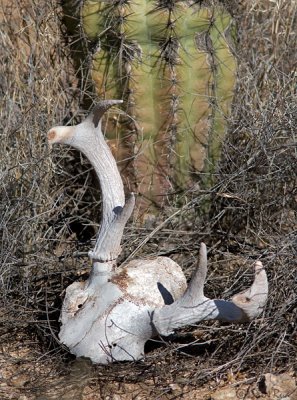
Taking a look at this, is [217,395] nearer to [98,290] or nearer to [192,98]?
[98,290]

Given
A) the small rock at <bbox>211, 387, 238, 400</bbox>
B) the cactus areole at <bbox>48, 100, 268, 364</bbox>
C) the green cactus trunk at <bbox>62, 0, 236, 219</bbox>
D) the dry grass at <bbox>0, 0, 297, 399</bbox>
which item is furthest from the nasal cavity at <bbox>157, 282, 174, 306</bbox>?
the green cactus trunk at <bbox>62, 0, 236, 219</bbox>

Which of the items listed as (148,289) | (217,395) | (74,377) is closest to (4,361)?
(74,377)

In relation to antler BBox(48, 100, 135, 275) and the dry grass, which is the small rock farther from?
antler BBox(48, 100, 135, 275)

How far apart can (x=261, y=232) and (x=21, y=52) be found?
1436 mm

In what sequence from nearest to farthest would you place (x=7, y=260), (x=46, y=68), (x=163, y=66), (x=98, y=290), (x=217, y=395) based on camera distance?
1. (x=217, y=395)
2. (x=98, y=290)
3. (x=7, y=260)
4. (x=163, y=66)
5. (x=46, y=68)

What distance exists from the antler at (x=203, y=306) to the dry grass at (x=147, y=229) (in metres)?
0.12

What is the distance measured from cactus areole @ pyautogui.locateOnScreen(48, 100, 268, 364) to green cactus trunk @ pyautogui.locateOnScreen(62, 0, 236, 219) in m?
0.56

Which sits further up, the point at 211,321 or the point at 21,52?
the point at 21,52

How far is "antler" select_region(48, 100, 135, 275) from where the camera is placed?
10.9ft

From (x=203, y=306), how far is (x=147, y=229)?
2.85 feet

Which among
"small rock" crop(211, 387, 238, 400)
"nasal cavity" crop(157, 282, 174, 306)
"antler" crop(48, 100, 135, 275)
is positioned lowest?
"small rock" crop(211, 387, 238, 400)

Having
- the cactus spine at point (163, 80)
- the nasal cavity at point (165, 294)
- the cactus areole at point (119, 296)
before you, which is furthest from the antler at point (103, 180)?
the cactus spine at point (163, 80)

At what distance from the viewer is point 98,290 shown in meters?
3.29

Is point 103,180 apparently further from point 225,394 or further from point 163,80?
point 225,394
